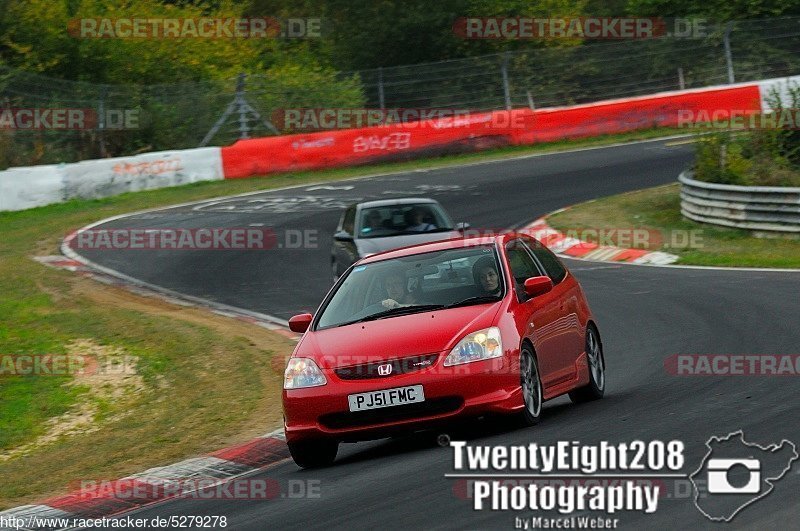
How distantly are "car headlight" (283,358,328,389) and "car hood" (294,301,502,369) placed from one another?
55 mm

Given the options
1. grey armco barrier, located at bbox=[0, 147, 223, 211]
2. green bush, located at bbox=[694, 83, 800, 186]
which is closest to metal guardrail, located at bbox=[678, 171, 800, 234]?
green bush, located at bbox=[694, 83, 800, 186]

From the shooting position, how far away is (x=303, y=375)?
933 cm

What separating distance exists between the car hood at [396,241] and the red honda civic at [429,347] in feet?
24.4

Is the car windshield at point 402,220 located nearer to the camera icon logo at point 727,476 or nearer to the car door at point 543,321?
the car door at point 543,321

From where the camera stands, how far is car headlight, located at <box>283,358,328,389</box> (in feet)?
30.3

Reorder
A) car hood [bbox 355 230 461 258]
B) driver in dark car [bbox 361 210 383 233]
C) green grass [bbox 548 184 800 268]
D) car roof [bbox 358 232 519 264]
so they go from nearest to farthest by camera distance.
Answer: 1. car roof [bbox 358 232 519 264]
2. car hood [bbox 355 230 461 258]
3. driver in dark car [bbox 361 210 383 233]
4. green grass [bbox 548 184 800 268]

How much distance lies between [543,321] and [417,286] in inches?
37.7

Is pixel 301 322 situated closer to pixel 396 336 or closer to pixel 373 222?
pixel 396 336

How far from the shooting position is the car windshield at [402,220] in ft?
61.1

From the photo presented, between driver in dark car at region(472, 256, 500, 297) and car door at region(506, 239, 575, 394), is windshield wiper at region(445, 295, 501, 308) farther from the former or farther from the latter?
car door at region(506, 239, 575, 394)

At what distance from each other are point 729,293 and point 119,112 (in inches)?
904

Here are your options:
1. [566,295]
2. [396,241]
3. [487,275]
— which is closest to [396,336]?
[487,275]

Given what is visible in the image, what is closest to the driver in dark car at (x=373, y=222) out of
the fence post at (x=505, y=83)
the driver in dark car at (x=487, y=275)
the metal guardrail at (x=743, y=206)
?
the metal guardrail at (x=743, y=206)

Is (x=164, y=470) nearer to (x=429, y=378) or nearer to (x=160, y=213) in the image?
(x=429, y=378)
